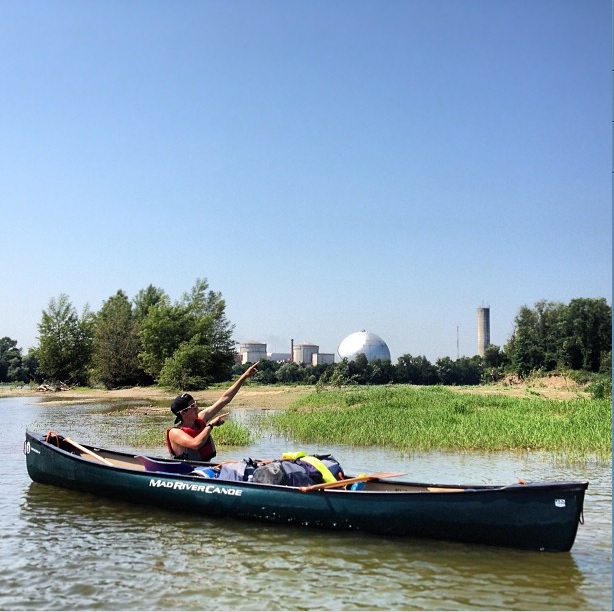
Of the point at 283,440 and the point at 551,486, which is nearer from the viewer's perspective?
the point at 551,486

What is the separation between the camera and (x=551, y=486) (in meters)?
8.25

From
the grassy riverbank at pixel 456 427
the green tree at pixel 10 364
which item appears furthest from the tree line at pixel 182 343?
the grassy riverbank at pixel 456 427

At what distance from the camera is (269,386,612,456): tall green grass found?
17359 millimetres

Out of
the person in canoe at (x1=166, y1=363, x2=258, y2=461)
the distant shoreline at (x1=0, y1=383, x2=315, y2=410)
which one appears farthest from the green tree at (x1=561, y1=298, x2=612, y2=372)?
the person in canoe at (x1=166, y1=363, x2=258, y2=461)

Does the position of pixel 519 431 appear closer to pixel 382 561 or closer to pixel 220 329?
pixel 382 561

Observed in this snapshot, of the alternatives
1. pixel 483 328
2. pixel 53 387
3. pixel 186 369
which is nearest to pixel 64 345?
→ pixel 53 387

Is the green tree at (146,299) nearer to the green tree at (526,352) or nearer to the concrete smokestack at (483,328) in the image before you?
the green tree at (526,352)

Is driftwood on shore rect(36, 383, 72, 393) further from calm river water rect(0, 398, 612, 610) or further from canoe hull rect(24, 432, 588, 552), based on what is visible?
canoe hull rect(24, 432, 588, 552)

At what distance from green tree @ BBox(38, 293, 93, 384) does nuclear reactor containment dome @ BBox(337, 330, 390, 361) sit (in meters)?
53.8

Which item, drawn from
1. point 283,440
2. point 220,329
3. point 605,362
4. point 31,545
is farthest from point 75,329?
point 31,545

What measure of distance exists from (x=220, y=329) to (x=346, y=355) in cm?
5545

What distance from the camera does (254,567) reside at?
819 cm

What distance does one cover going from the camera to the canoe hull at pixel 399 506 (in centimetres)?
839

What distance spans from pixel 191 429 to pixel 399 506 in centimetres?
400
